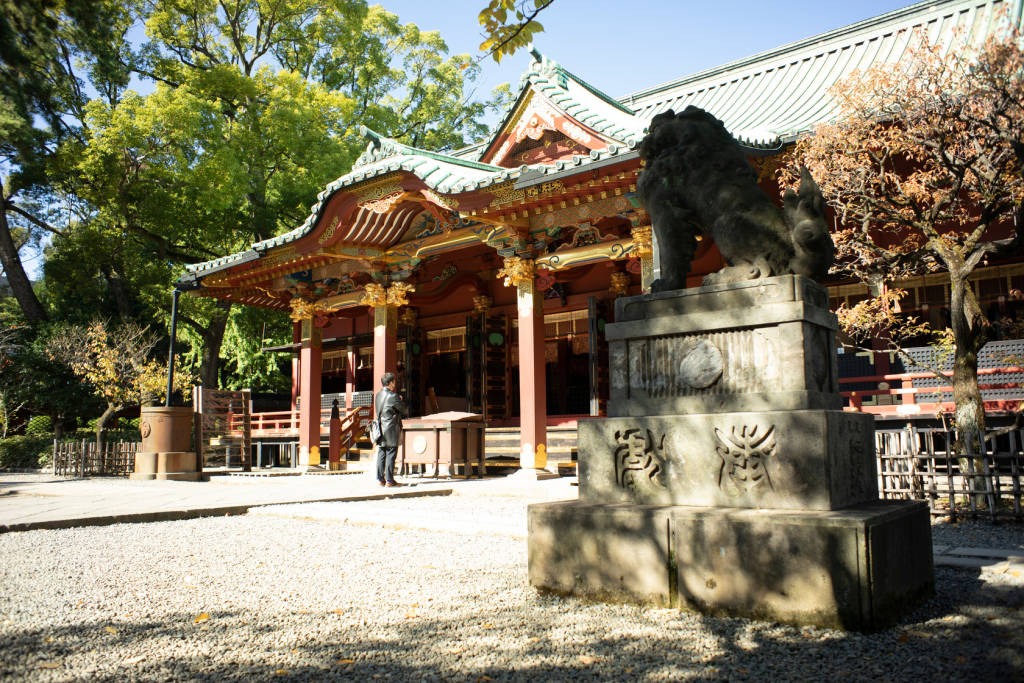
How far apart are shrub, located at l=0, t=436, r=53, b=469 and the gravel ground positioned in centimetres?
1665

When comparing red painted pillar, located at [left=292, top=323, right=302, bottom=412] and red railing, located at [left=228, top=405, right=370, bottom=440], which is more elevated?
red painted pillar, located at [left=292, top=323, right=302, bottom=412]

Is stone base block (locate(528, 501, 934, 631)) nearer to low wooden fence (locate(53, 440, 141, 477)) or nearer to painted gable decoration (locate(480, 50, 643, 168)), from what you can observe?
painted gable decoration (locate(480, 50, 643, 168))

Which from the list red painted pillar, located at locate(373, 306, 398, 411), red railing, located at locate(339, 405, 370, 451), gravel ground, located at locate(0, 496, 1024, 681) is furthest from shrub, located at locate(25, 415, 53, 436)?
gravel ground, located at locate(0, 496, 1024, 681)

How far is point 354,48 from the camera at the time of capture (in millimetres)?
24047

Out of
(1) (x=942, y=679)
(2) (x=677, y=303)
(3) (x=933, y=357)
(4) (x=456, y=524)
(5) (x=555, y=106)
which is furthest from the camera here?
(5) (x=555, y=106)

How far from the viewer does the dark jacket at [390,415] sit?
10016mm

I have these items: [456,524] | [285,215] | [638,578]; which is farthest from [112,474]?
[638,578]

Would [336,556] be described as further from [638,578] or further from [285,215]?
[285,215]

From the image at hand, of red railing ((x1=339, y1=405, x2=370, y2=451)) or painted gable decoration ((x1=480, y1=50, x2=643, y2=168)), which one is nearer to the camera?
painted gable decoration ((x1=480, y1=50, x2=643, y2=168))

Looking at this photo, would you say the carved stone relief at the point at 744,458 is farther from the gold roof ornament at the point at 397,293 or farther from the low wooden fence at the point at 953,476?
the gold roof ornament at the point at 397,293

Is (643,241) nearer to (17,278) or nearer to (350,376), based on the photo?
(350,376)

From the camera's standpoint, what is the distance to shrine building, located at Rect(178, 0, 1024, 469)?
10930mm

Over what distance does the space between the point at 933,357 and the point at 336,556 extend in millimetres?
8393

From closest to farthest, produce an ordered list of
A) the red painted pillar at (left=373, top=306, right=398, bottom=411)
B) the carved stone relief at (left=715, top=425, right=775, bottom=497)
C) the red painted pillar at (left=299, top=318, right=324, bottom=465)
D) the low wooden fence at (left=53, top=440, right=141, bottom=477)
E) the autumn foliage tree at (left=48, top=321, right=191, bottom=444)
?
the carved stone relief at (left=715, top=425, right=775, bottom=497) < the red painted pillar at (left=373, top=306, right=398, bottom=411) < the low wooden fence at (left=53, top=440, right=141, bottom=477) < the red painted pillar at (left=299, top=318, right=324, bottom=465) < the autumn foliage tree at (left=48, top=321, right=191, bottom=444)
